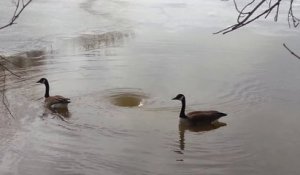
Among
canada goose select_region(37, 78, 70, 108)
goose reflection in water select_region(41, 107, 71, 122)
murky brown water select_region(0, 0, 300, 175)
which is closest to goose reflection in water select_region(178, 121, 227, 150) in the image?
murky brown water select_region(0, 0, 300, 175)

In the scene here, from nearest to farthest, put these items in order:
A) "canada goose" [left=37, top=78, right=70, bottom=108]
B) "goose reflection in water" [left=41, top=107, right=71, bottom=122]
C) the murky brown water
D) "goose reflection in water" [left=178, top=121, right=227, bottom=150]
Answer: the murky brown water
"goose reflection in water" [left=178, top=121, right=227, bottom=150]
"goose reflection in water" [left=41, top=107, right=71, bottom=122]
"canada goose" [left=37, top=78, right=70, bottom=108]

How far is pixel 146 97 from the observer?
1043 centimetres

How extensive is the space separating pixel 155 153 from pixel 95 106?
102 inches

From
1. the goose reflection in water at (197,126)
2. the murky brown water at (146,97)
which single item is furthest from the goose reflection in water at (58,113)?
the goose reflection in water at (197,126)

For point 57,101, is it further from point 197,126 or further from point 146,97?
point 197,126

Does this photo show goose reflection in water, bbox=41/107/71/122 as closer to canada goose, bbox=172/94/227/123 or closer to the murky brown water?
the murky brown water

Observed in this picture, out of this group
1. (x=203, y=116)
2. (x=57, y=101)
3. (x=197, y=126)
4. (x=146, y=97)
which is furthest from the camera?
(x=146, y=97)

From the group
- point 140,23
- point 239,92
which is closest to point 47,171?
point 239,92

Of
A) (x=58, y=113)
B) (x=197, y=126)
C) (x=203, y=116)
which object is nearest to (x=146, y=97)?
(x=197, y=126)

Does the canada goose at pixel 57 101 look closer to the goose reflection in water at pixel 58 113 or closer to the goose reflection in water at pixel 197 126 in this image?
the goose reflection in water at pixel 58 113

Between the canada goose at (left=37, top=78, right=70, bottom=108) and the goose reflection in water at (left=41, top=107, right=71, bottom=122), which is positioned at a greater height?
the canada goose at (left=37, top=78, right=70, bottom=108)

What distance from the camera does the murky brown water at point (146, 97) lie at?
24.4 ft

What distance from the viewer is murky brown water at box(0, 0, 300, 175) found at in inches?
292

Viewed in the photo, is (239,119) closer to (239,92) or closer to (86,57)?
(239,92)
